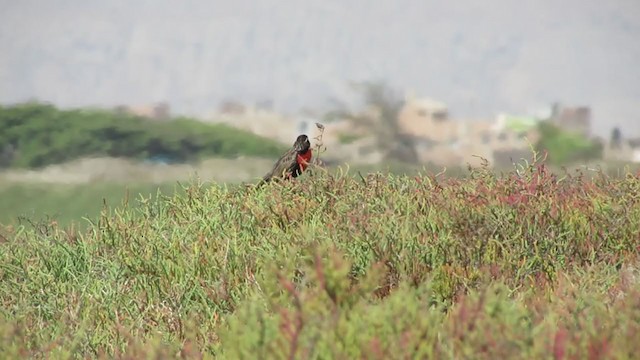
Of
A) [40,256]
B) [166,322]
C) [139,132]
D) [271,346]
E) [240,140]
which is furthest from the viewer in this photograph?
[240,140]

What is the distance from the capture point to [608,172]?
10562 millimetres

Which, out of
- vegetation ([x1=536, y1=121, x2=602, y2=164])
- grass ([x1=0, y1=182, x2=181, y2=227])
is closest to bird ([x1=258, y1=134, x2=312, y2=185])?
grass ([x1=0, y1=182, x2=181, y2=227])

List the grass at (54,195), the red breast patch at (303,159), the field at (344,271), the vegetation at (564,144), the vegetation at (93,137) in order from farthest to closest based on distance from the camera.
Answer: the vegetation at (93,137), the vegetation at (564,144), the grass at (54,195), the red breast patch at (303,159), the field at (344,271)

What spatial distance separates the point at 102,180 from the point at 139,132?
56.4 ft

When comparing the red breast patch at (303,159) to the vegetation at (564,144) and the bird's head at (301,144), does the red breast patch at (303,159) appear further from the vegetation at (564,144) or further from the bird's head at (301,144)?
the vegetation at (564,144)

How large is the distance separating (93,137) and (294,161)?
120 feet

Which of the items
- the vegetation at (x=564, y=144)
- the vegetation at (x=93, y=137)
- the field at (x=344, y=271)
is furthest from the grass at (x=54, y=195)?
the vegetation at (x=564, y=144)

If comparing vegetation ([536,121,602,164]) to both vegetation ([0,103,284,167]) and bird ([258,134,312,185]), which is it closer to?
vegetation ([0,103,284,167])

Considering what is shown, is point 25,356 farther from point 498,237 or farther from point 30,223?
point 30,223

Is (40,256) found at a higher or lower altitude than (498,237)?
lower

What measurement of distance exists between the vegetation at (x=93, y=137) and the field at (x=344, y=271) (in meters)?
30.3

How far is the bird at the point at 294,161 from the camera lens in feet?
36.9

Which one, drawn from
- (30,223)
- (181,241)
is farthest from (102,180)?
(181,241)

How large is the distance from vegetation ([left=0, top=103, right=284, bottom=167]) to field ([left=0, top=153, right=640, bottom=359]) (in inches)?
1194
